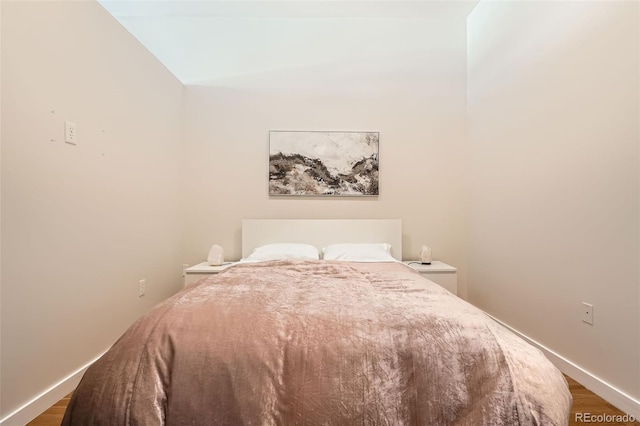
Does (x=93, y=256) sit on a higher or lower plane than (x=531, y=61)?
lower

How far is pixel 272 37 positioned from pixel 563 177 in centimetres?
282

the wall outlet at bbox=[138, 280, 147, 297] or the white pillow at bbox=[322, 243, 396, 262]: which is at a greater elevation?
the white pillow at bbox=[322, 243, 396, 262]

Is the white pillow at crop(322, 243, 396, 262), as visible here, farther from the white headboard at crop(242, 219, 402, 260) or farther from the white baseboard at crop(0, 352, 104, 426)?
the white baseboard at crop(0, 352, 104, 426)

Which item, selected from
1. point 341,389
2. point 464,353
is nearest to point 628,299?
point 464,353

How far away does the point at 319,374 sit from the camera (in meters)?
1.00

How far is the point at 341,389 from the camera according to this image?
98 centimetres

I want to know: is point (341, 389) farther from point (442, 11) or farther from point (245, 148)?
point (442, 11)

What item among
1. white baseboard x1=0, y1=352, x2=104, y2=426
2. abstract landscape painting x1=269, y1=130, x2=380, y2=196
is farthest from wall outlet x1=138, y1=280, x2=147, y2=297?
abstract landscape painting x1=269, y1=130, x2=380, y2=196

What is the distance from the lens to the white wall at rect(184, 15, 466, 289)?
3113mm

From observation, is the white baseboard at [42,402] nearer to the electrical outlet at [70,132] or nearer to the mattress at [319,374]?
the mattress at [319,374]

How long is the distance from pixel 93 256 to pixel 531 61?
3.28 m

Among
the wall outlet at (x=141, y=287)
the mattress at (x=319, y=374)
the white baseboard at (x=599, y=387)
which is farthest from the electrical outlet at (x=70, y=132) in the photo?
the white baseboard at (x=599, y=387)

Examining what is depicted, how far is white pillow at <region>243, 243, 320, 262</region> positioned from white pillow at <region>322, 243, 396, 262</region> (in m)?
0.15

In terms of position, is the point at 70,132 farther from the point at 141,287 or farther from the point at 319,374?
the point at 319,374
